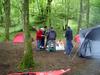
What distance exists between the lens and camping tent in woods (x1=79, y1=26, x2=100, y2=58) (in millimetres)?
19125

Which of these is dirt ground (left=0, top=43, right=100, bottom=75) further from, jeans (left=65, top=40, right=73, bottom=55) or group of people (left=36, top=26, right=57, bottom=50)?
group of people (left=36, top=26, right=57, bottom=50)

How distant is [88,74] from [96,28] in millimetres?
4985

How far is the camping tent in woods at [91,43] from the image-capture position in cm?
1912

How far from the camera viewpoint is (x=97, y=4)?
3991 centimetres

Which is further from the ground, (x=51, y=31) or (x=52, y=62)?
(x=51, y=31)

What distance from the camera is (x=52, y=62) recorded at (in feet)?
57.6

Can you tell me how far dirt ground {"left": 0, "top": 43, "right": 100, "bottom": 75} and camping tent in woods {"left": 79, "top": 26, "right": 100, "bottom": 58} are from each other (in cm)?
67

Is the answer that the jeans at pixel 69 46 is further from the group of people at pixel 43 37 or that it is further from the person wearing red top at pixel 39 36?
the person wearing red top at pixel 39 36

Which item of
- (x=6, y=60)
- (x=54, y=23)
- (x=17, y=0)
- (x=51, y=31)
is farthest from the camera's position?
(x=54, y=23)

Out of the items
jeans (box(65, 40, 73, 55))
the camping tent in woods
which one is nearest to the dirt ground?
jeans (box(65, 40, 73, 55))

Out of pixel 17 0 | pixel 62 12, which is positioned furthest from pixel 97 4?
pixel 17 0

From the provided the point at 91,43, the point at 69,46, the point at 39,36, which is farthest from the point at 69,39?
the point at 39,36

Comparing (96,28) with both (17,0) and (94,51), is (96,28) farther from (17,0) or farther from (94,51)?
(17,0)

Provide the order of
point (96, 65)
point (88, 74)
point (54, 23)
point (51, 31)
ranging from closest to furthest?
point (88, 74), point (96, 65), point (51, 31), point (54, 23)
